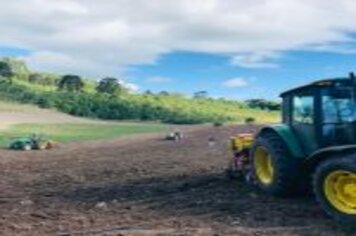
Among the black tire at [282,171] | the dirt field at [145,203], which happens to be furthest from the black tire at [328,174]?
the black tire at [282,171]

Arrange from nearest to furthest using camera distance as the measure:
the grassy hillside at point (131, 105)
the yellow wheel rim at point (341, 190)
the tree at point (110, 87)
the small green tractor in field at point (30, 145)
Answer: the yellow wheel rim at point (341, 190) → the small green tractor in field at point (30, 145) → the grassy hillside at point (131, 105) → the tree at point (110, 87)

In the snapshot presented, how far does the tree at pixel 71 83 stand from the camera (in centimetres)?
6914

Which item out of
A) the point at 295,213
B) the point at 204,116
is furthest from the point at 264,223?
the point at 204,116

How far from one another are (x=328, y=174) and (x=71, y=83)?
59.6 meters

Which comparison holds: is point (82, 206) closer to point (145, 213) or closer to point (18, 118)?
point (145, 213)

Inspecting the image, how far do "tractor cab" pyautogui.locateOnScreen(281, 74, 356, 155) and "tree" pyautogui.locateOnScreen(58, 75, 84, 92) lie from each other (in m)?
54.9

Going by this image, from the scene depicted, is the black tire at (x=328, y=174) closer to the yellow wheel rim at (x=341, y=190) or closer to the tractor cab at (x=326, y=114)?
the yellow wheel rim at (x=341, y=190)

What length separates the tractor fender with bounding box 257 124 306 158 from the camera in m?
14.1

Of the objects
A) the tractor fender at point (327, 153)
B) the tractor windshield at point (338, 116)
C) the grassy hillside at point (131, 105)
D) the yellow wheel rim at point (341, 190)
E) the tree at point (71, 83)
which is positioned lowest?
the yellow wheel rim at point (341, 190)

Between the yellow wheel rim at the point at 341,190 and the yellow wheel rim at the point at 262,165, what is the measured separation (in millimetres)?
2995

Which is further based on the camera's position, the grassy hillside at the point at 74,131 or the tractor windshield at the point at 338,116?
the grassy hillside at the point at 74,131

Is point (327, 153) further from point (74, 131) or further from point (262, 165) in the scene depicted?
point (74, 131)

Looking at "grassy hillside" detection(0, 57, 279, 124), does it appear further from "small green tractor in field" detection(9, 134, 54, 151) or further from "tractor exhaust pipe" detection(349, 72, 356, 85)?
"tractor exhaust pipe" detection(349, 72, 356, 85)

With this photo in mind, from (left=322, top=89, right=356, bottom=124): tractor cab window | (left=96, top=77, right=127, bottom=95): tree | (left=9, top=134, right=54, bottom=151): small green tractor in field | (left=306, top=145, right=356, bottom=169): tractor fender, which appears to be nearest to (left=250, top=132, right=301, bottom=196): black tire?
(left=306, top=145, right=356, bottom=169): tractor fender
